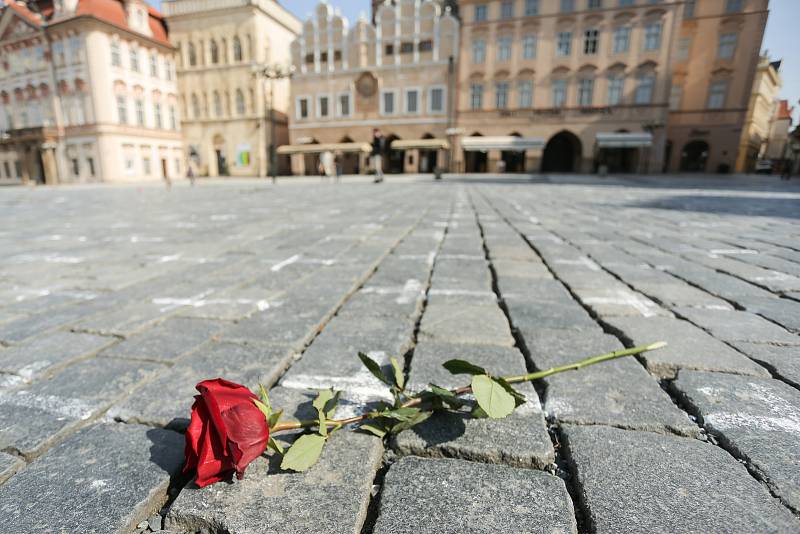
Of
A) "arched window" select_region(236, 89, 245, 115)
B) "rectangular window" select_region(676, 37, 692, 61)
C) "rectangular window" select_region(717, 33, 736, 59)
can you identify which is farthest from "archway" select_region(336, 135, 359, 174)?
"rectangular window" select_region(717, 33, 736, 59)

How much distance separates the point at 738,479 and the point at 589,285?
5.93ft

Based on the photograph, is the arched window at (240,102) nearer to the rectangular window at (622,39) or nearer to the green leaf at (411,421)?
the rectangular window at (622,39)

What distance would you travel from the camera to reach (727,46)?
2805 centimetres

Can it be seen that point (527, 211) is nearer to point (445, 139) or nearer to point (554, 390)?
point (554, 390)

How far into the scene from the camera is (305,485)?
3.22 feet

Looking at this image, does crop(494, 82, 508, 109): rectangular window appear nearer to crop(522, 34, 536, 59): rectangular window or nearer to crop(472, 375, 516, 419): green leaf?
crop(522, 34, 536, 59): rectangular window

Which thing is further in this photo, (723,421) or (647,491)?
(723,421)

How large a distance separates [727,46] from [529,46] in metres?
13.7

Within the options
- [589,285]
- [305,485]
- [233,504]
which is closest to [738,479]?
[305,485]

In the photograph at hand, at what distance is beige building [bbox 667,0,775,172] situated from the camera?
90.1 ft

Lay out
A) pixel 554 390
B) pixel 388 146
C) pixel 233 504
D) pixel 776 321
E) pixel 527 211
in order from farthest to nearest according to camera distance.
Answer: pixel 388 146 → pixel 527 211 → pixel 776 321 → pixel 554 390 → pixel 233 504

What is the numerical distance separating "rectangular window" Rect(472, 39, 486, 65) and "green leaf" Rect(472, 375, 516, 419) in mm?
31194

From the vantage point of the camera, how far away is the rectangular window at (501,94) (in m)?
28.3

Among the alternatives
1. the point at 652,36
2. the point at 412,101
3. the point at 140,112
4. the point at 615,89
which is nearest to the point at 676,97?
the point at 652,36
